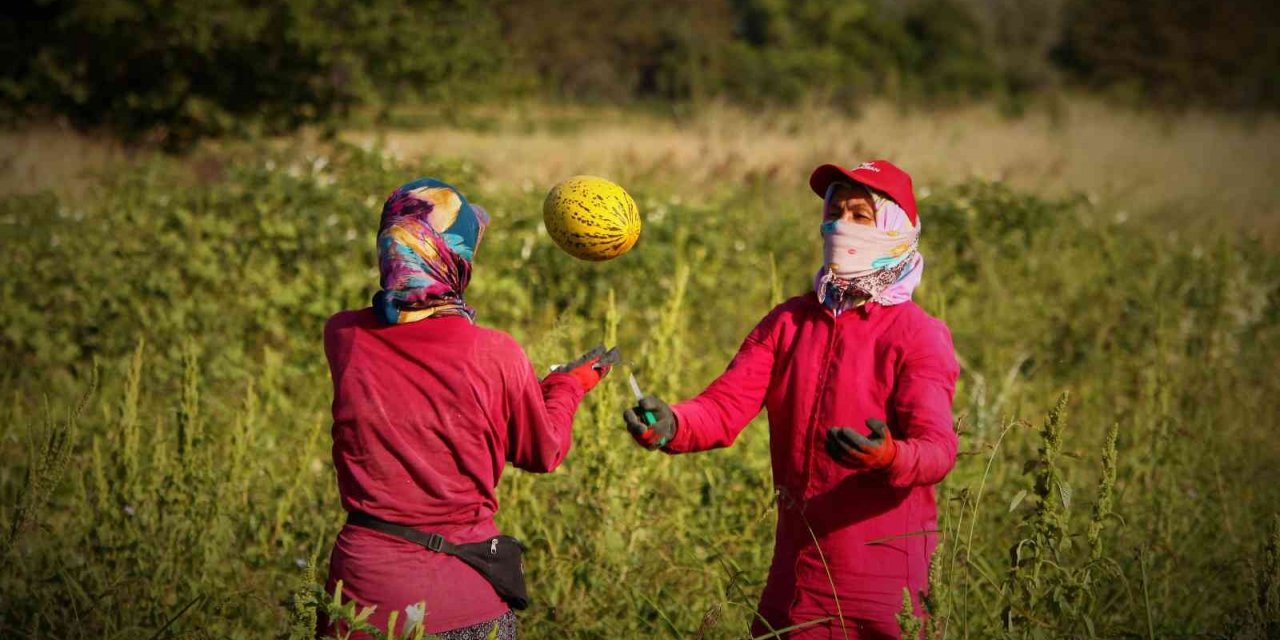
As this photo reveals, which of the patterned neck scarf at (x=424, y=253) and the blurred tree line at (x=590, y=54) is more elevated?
the blurred tree line at (x=590, y=54)

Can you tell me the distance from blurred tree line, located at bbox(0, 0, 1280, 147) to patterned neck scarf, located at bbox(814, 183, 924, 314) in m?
11.1

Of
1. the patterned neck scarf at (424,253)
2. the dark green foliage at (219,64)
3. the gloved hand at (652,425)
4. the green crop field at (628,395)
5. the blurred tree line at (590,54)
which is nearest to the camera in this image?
the patterned neck scarf at (424,253)

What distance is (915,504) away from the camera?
2.62 m

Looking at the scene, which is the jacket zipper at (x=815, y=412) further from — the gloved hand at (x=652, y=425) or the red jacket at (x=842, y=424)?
the gloved hand at (x=652, y=425)

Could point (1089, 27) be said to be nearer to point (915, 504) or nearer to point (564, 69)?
point (564, 69)

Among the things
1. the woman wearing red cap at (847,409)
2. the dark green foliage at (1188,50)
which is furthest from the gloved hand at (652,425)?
the dark green foliage at (1188,50)

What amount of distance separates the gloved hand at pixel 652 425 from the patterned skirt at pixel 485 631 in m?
0.46

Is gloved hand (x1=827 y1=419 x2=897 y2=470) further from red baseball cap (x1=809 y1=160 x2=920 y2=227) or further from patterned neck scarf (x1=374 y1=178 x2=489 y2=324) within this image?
patterned neck scarf (x1=374 y1=178 x2=489 y2=324)

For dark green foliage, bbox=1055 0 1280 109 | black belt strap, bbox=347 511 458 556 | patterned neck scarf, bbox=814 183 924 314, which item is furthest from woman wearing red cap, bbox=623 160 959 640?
dark green foliage, bbox=1055 0 1280 109

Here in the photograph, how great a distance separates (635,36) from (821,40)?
805 centimetres

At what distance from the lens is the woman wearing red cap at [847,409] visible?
253 cm

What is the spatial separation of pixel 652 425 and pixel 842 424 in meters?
0.42

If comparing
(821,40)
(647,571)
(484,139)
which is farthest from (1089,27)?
(647,571)

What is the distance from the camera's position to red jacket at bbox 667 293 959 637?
8.31 ft
